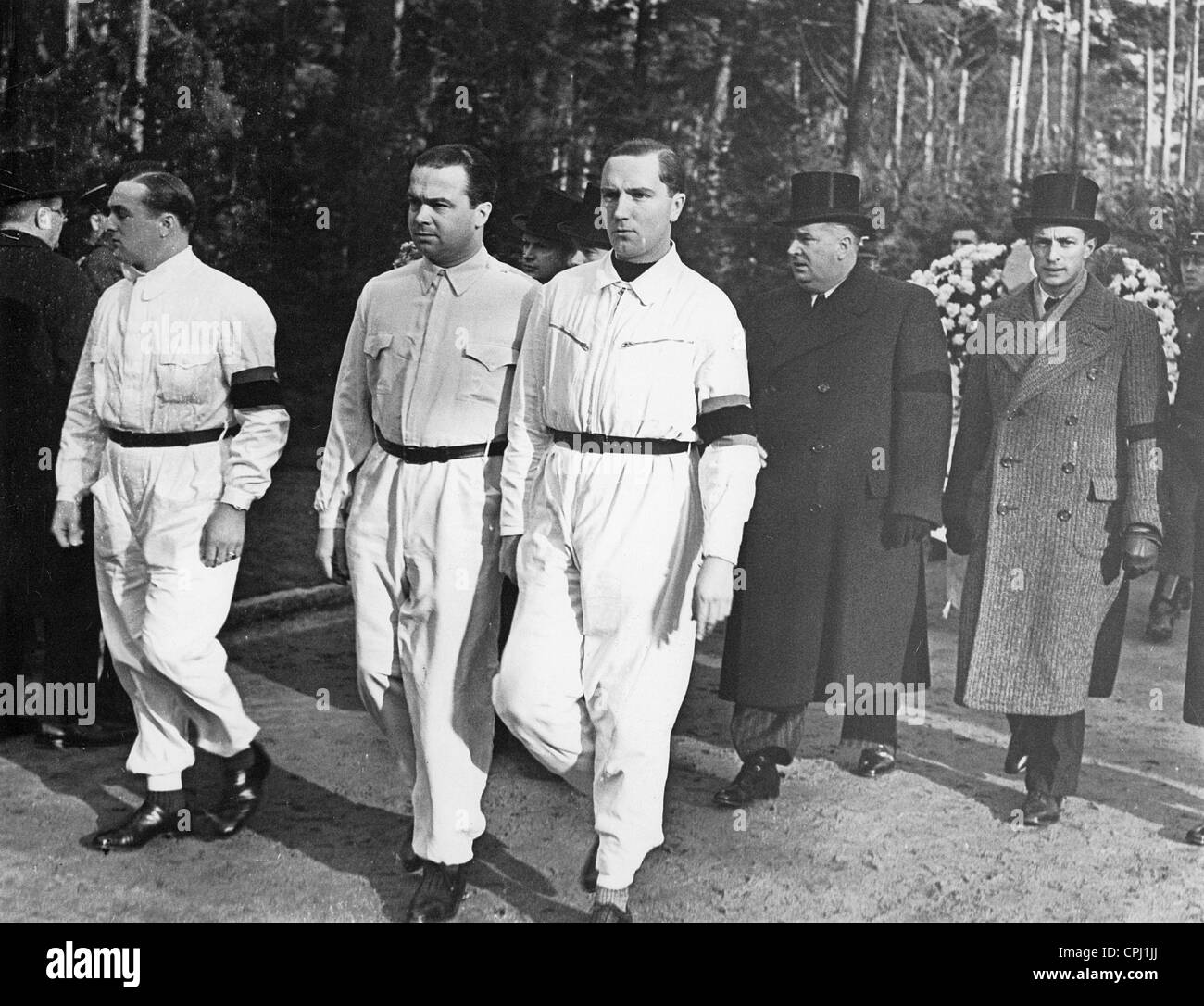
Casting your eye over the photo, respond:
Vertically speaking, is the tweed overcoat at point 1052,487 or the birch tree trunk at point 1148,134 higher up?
the birch tree trunk at point 1148,134

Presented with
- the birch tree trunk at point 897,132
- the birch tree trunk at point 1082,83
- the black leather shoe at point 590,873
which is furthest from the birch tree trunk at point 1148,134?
the black leather shoe at point 590,873

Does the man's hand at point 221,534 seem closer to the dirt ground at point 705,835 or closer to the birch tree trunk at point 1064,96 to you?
the dirt ground at point 705,835

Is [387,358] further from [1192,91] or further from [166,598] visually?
[1192,91]

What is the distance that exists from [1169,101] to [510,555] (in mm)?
2559

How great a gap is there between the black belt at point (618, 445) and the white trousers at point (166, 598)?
1.24m

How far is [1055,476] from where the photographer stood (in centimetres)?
459

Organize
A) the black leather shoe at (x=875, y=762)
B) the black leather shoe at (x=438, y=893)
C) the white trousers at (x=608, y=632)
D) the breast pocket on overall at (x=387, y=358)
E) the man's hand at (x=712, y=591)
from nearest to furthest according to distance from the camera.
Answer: the man's hand at (x=712, y=591)
the white trousers at (x=608, y=632)
the black leather shoe at (x=438, y=893)
the breast pocket on overall at (x=387, y=358)
the black leather shoe at (x=875, y=762)

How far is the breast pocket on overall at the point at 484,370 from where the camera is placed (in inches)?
158

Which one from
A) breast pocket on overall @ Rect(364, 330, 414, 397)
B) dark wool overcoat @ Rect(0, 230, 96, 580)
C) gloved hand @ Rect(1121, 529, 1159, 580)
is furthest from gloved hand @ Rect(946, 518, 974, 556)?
dark wool overcoat @ Rect(0, 230, 96, 580)

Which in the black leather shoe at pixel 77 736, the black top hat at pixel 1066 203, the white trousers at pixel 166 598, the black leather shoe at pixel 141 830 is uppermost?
the black top hat at pixel 1066 203

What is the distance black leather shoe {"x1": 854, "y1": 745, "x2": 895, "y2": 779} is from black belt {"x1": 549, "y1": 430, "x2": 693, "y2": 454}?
1.57m

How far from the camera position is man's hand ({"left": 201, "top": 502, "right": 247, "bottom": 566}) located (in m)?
4.29

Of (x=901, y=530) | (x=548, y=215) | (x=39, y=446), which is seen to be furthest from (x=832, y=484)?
(x=39, y=446)

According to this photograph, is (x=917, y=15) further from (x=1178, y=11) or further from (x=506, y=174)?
(x=506, y=174)
